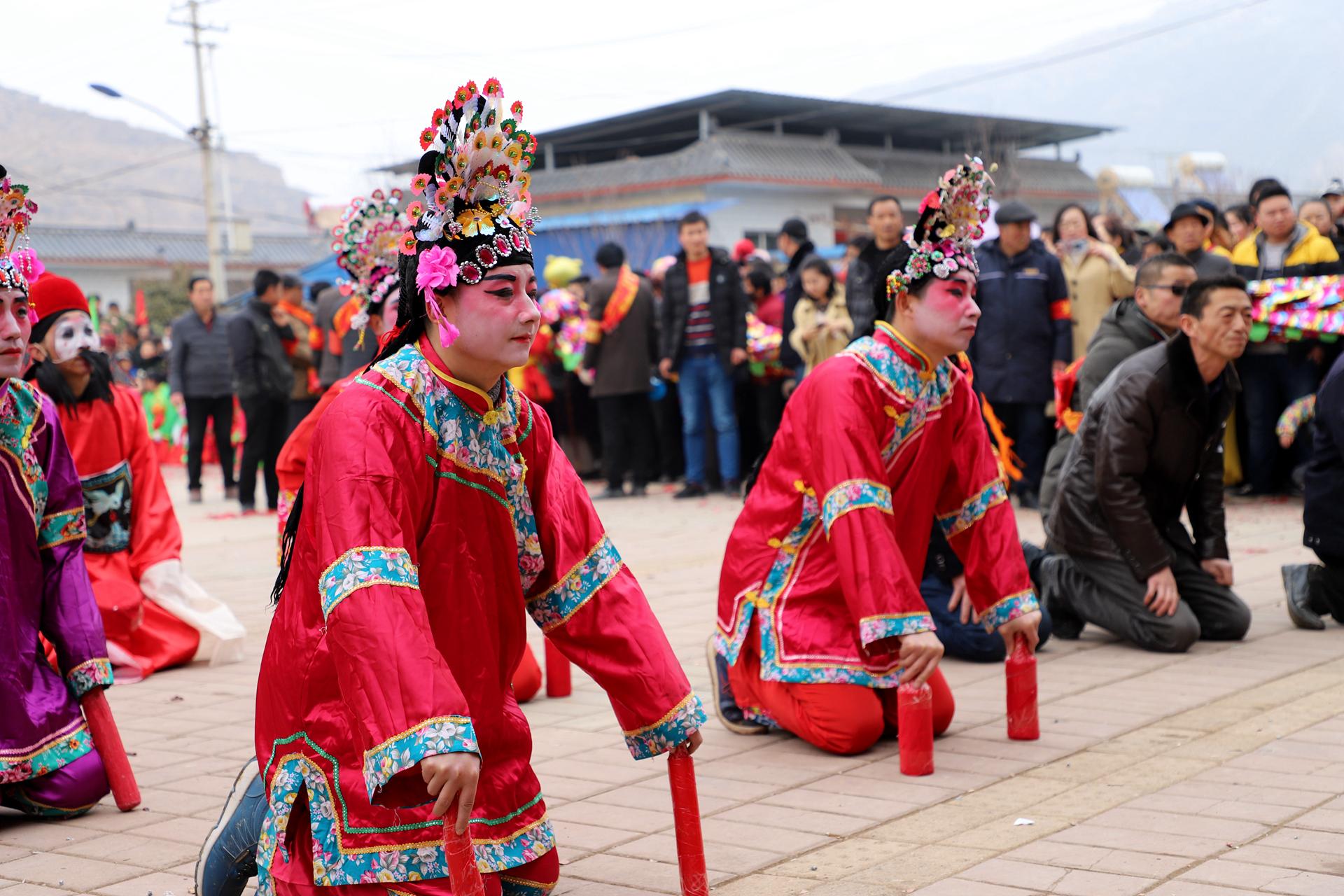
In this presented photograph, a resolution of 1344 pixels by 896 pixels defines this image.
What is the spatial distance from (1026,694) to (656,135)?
28.2 metres

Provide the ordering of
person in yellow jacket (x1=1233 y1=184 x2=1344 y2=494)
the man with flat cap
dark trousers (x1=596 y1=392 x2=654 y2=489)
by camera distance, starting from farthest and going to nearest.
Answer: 1. dark trousers (x1=596 y1=392 x2=654 y2=489)
2. person in yellow jacket (x1=1233 y1=184 x2=1344 y2=494)
3. the man with flat cap

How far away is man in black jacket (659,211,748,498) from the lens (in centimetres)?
1106

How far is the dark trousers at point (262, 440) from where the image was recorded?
1242 centimetres

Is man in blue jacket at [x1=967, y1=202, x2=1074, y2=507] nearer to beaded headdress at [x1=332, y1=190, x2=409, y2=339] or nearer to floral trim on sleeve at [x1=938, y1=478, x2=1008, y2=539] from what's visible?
floral trim on sleeve at [x1=938, y1=478, x2=1008, y2=539]

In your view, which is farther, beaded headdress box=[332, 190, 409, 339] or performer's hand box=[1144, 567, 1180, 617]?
performer's hand box=[1144, 567, 1180, 617]

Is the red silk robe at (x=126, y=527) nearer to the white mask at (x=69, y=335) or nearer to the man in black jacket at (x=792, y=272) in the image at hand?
the white mask at (x=69, y=335)

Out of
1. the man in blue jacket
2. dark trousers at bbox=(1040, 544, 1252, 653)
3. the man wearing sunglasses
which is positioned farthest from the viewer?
the man in blue jacket

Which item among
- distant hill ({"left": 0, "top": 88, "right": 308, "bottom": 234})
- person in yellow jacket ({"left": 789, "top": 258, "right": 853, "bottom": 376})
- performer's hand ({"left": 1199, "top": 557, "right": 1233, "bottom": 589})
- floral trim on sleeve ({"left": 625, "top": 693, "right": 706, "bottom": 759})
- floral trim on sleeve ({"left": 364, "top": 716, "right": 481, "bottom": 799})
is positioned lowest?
performer's hand ({"left": 1199, "top": 557, "right": 1233, "bottom": 589})

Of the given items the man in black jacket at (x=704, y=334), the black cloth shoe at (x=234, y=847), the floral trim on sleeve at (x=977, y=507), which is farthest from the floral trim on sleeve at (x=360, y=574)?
the man in black jacket at (x=704, y=334)


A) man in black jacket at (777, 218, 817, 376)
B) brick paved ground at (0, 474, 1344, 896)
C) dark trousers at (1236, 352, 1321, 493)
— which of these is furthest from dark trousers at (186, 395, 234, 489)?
dark trousers at (1236, 352, 1321, 493)

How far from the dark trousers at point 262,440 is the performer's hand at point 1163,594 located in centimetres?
846

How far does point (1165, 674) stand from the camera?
555 cm

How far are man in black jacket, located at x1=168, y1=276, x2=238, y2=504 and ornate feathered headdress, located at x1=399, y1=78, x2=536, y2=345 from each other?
10494 millimetres

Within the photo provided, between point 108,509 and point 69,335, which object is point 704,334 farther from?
point 69,335
